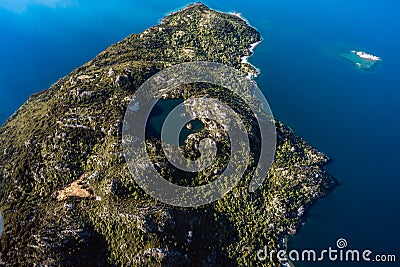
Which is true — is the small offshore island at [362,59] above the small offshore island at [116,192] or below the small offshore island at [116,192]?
above

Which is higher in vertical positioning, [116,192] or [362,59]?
[362,59]

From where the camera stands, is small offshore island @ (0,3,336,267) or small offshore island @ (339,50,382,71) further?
small offshore island @ (339,50,382,71)

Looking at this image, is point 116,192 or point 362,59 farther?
point 362,59

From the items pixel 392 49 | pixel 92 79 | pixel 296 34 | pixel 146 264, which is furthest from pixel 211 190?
pixel 392 49

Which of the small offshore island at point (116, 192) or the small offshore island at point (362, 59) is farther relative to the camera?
the small offshore island at point (362, 59)

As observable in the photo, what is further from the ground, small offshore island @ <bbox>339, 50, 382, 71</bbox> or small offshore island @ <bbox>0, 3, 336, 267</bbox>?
small offshore island @ <bbox>339, 50, 382, 71</bbox>
